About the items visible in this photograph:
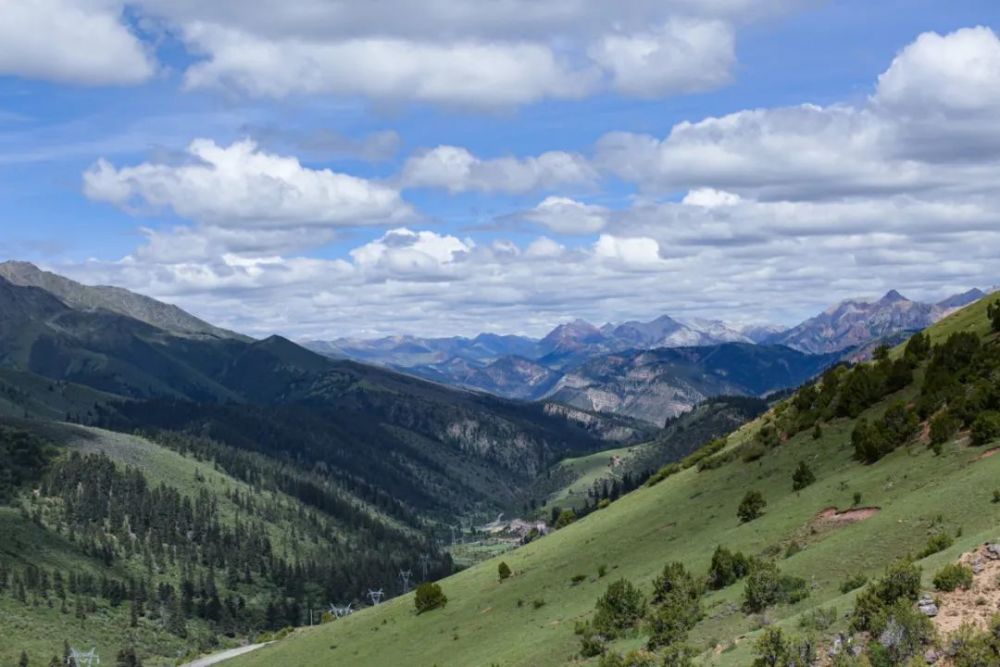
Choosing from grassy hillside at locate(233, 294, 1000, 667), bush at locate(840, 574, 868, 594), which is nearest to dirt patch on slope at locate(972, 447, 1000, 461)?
grassy hillside at locate(233, 294, 1000, 667)

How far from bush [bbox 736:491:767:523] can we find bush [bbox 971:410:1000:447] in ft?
55.1

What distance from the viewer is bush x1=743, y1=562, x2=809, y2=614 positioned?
141 feet

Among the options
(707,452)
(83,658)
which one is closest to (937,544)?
(707,452)

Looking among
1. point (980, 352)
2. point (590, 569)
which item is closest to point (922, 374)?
point (980, 352)

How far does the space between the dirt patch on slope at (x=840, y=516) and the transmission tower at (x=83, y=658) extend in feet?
545

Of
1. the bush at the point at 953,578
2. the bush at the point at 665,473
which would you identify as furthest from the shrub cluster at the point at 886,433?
the bush at the point at 665,473

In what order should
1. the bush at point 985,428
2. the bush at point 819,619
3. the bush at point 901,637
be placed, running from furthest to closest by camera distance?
the bush at point 985,428 < the bush at point 819,619 < the bush at point 901,637

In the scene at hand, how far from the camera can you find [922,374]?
7806cm

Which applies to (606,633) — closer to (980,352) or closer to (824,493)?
(824,493)

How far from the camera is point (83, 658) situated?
18888 centimetres

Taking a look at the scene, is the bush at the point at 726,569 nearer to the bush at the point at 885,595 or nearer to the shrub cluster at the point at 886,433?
the shrub cluster at the point at 886,433

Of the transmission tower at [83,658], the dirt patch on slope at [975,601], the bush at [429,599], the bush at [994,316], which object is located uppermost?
the bush at [994,316]

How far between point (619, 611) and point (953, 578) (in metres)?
24.7

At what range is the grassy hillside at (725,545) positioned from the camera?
4388 centimetres
